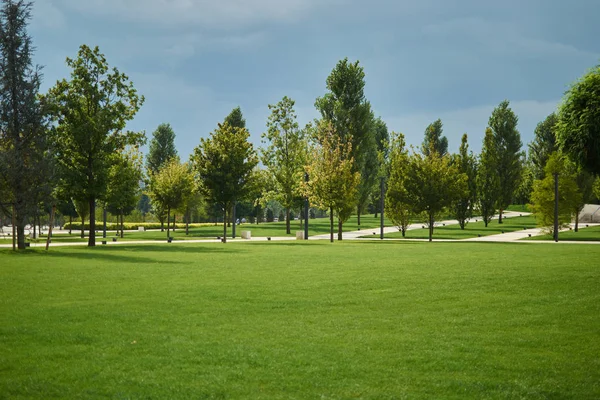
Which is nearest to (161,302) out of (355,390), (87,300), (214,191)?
(87,300)

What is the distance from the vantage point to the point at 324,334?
9375 millimetres

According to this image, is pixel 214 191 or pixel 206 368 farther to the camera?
pixel 214 191

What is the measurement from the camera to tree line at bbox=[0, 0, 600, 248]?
3091 centimetres

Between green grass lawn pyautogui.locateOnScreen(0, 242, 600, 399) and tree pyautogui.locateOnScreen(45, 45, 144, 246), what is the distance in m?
18.6

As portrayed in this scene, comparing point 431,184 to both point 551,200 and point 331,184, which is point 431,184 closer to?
point 331,184

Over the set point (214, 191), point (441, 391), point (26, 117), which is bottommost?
point (441, 391)

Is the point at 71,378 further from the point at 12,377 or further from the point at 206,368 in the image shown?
the point at 206,368

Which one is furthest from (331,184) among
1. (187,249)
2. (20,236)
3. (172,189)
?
(20,236)

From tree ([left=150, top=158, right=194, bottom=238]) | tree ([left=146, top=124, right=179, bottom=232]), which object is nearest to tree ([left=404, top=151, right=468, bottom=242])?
tree ([left=150, top=158, right=194, bottom=238])


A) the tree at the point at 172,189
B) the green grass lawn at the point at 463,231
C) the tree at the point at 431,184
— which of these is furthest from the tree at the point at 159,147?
the tree at the point at 431,184

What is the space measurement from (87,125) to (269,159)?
3054 cm

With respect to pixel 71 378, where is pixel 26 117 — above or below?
above

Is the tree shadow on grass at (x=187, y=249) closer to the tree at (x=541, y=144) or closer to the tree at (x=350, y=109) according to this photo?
the tree at (x=350, y=109)

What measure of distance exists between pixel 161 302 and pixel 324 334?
4798mm
